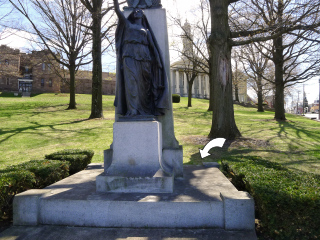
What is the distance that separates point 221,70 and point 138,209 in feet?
28.4

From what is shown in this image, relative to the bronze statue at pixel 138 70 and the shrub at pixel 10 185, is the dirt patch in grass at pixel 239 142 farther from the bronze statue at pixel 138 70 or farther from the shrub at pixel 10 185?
the shrub at pixel 10 185

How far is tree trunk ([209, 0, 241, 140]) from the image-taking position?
35.4 feet

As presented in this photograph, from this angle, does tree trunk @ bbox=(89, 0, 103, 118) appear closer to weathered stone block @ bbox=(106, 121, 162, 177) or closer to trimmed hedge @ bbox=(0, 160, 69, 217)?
trimmed hedge @ bbox=(0, 160, 69, 217)

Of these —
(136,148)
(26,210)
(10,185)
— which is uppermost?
(136,148)

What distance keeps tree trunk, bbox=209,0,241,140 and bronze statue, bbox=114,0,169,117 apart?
257 inches

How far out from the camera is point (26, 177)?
4.35 m

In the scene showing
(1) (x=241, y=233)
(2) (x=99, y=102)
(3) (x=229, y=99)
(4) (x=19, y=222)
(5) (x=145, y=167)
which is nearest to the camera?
(1) (x=241, y=233)

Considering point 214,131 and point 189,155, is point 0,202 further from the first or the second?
point 214,131

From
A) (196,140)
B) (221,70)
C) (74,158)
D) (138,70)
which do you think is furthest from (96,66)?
(138,70)

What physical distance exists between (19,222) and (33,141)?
8.80 m

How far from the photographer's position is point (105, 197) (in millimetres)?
3758

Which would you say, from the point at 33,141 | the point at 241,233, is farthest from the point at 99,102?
the point at 241,233

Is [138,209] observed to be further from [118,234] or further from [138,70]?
[138,70]

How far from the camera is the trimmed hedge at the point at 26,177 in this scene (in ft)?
12.9
